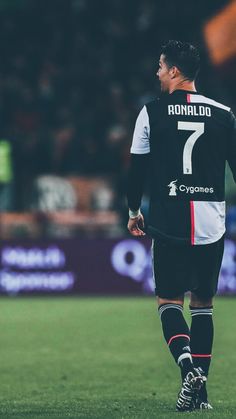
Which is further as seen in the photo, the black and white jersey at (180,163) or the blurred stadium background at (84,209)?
the blurred stadium background at (84,209)

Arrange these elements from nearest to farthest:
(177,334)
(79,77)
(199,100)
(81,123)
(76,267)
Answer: (177,334) < (199,100) < (76,267) < (81,123) < (79,77)

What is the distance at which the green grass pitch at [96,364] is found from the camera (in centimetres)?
621

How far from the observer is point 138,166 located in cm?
592

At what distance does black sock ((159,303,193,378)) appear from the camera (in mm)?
5789

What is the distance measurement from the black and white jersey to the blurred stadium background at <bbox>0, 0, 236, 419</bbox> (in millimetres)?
942

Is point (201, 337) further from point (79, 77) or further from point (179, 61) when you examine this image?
point (79, 77)

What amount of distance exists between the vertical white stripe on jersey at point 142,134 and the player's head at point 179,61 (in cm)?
24

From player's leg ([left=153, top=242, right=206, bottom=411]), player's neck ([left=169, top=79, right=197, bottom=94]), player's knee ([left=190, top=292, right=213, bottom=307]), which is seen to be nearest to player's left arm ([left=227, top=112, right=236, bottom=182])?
player's neck ([left=169, top=79, right=197, bottom=94])

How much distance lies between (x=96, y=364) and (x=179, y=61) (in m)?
3.30

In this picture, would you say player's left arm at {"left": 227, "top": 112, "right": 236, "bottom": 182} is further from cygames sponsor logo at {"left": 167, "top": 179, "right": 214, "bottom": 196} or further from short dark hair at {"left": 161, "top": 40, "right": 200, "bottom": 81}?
short dark hair at {"left": 161, "top": 40, "right": 200, "bottom": 81}

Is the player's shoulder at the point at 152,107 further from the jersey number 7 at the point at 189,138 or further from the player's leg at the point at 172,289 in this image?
the player's leg at the point at 172,289

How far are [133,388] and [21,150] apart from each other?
39.8ft

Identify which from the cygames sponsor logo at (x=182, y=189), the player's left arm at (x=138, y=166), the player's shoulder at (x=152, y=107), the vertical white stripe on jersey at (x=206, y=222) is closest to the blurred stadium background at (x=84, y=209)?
the vertical white stripe on jersey at (x=206, y=222)

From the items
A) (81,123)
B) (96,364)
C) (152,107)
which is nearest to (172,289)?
(152,107)
